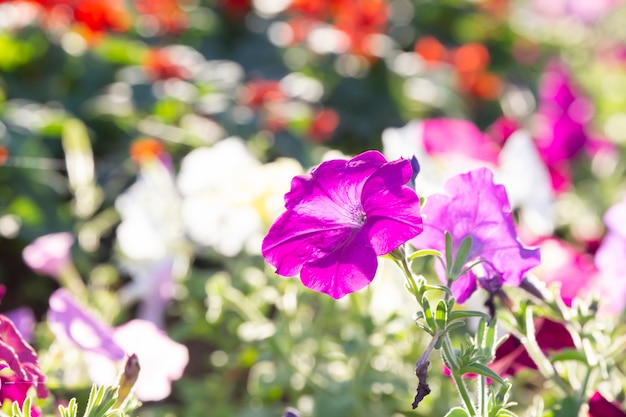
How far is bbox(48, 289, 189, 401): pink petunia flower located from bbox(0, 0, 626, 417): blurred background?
0.06 feet

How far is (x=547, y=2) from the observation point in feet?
12.3

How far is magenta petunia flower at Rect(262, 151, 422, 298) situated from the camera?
1.91 feet

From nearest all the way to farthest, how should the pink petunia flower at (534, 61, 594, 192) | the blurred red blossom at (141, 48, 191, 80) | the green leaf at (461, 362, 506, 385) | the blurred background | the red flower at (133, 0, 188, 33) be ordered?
the green leaf at (461, 362, 506, 385)
the blurred background
the pink petunia flower at (534, 61, 594, 192)
the blurred red blossom at (141, 48, 191, 80)
the red flower at (133, 0, 188, 33)

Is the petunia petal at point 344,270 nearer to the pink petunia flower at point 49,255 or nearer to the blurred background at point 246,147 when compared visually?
the blurred background at point 246,147

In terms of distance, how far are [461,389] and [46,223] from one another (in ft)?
3.78

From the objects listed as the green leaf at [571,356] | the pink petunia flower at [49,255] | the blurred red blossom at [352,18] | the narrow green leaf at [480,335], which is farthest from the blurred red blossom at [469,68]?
the narrow green leaf at [480,335]

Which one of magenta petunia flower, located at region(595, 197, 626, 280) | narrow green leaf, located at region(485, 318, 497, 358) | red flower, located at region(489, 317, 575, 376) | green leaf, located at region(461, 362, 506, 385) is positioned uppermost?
green leaf, located at region(461, 362, 506, 385)

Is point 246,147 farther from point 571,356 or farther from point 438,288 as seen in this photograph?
point 438,288

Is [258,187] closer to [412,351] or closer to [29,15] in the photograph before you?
[412,351]

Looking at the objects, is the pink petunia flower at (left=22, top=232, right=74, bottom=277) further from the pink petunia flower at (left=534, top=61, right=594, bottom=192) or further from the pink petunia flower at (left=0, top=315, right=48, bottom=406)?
the pink petunia flower at (left=534, top=61, right=594, bottom=192)

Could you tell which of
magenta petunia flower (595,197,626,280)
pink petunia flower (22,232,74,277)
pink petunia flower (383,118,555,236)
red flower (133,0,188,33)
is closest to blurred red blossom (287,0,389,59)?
red flower (133,0,188,33)

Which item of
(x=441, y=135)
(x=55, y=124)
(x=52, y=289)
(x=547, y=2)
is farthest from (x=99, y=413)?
(x=547, y=2)

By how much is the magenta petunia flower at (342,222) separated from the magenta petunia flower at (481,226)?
0.08m

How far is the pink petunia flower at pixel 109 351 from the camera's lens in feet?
2.76
